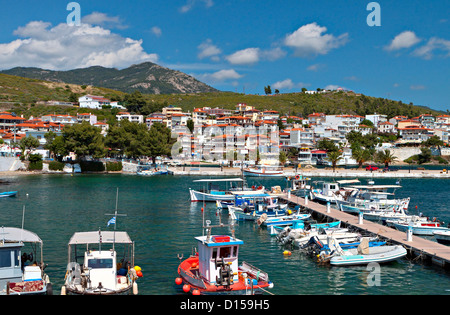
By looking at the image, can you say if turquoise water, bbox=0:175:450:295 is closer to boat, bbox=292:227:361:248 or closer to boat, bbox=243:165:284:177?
boat, bbox=292:227:361:248

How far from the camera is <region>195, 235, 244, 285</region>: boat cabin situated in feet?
64.6

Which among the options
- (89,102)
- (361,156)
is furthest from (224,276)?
(89,102)

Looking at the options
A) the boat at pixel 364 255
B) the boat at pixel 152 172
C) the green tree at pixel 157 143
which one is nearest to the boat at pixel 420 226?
the boat at pixel 364 255

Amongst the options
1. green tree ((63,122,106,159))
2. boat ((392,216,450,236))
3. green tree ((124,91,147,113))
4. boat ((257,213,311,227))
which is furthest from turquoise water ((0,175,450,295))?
green tree ((124,91,147,113))

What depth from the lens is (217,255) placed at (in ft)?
65.3

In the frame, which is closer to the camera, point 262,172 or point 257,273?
point 257,273

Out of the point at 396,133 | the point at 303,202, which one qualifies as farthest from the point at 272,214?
the point at 396,133

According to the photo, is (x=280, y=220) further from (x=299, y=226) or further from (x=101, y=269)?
(x=101, y=269)

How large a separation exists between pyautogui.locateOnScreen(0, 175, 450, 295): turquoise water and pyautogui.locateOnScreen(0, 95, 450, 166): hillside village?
172 ft

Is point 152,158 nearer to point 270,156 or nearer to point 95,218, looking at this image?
point 270,156

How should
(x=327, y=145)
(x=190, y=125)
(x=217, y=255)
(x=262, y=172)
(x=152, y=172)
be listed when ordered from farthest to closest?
(x=190, y=125) < (x=327, y=145) < (x=152, y=172) < (x=262, y=172) < (x=217, y=255)

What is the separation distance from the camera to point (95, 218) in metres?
42.2

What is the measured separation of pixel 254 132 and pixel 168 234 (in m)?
110

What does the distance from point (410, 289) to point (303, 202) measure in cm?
2796
